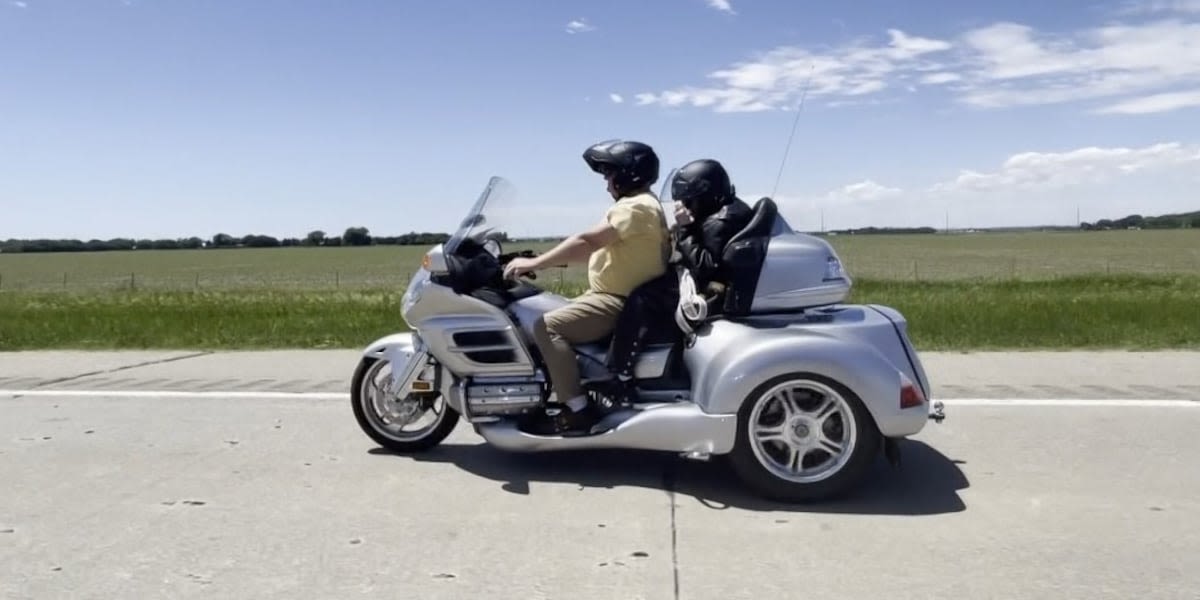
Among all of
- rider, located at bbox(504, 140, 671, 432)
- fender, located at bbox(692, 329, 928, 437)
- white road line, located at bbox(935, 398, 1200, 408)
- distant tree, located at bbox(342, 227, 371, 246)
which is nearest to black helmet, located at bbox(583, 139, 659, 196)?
rider, located at bbox(504, 140, 671, 432)

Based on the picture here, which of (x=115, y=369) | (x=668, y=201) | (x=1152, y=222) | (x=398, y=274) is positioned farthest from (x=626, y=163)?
(x=1152, y=222)

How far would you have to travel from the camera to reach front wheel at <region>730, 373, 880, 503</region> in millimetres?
4922

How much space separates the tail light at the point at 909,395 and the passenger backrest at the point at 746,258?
32.3 inches

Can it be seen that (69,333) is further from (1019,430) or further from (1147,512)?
(1147,512)

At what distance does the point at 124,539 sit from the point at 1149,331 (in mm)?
10545

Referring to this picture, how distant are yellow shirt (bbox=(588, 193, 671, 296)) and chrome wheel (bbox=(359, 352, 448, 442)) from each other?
1.35 metres

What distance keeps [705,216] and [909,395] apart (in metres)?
1.36

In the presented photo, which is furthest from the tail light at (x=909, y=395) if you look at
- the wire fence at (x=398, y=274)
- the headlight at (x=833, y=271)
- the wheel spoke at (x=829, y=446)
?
the wire fence at (x=398, y=274)

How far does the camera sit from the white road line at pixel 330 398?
24.0 feet

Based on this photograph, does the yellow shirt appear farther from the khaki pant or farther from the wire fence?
the wire fence

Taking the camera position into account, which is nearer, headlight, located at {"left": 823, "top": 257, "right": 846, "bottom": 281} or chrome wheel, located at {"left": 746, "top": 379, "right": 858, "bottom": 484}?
chrome wheel, located at {"left": 746, "top": 379, "right": 858, "bottom": 484}

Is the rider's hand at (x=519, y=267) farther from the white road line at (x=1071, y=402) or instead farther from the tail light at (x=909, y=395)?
the white road line at (x=1071, y=402)

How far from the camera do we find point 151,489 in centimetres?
538

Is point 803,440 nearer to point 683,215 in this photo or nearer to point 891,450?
point 891,450
